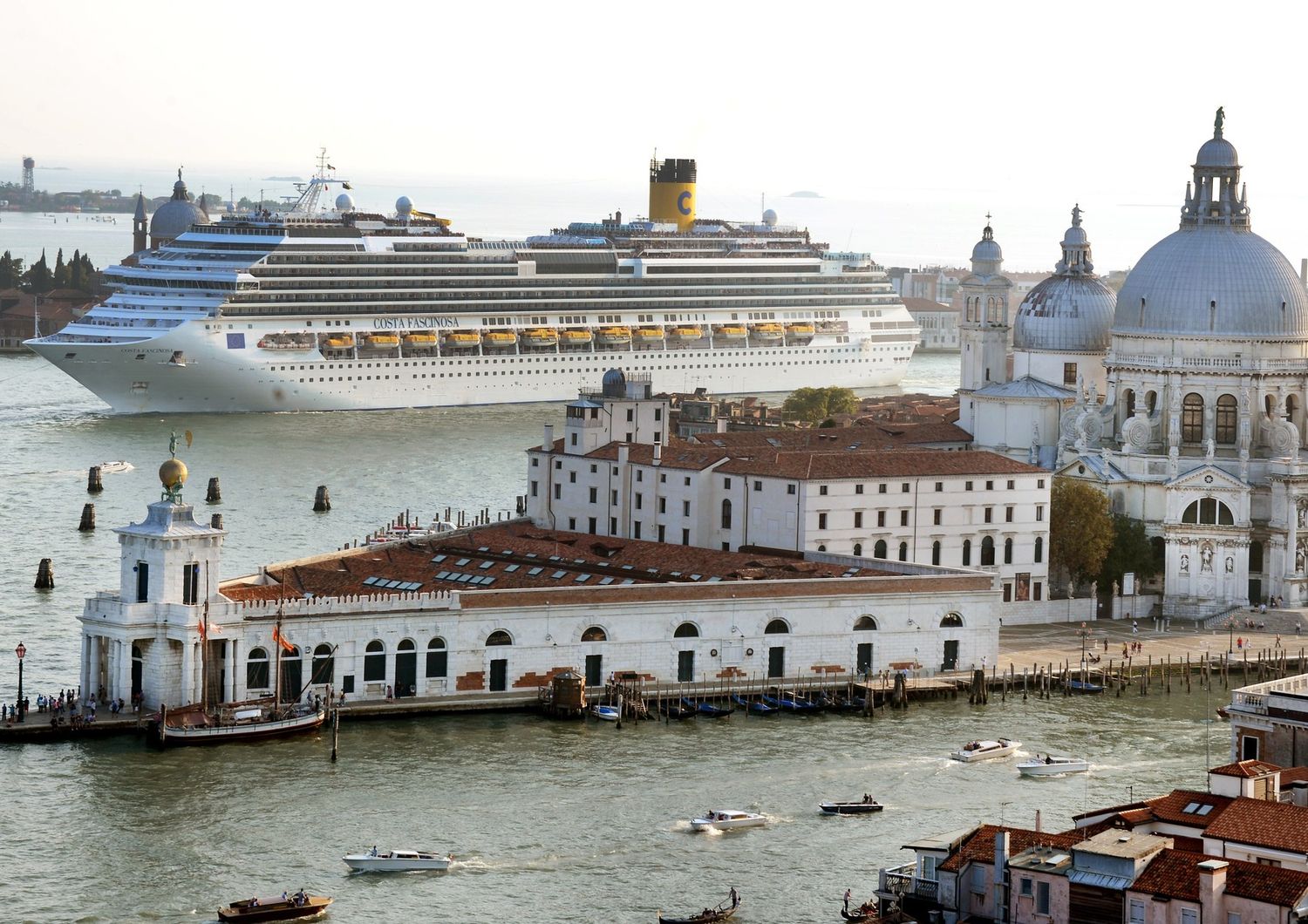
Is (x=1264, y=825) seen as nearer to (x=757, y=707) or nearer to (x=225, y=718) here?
(x=757, y=707)

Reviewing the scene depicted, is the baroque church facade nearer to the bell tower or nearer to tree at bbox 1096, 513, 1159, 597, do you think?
tree at bbox 1096, 513, 1159, 597

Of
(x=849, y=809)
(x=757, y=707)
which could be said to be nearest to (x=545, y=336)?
(x=757, y=707)

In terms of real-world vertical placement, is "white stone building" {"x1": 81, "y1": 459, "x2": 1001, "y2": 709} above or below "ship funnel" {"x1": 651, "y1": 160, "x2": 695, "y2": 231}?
below

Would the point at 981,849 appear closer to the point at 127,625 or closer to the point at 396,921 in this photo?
the point at 396,921

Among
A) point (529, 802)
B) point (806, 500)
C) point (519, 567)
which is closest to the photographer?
point (529, 802)

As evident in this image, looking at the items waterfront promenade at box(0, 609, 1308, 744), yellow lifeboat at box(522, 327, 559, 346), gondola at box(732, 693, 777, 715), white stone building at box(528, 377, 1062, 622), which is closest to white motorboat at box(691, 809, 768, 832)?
gondola at box(732, 693, 777, 715)

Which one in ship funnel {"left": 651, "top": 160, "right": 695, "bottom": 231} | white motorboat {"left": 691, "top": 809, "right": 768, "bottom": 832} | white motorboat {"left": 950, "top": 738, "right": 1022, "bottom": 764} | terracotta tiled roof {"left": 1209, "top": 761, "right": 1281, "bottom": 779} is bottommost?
white motorboat {"left": 691, "top": 809, "right": 768, "bottom": 832}
